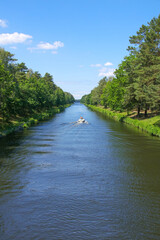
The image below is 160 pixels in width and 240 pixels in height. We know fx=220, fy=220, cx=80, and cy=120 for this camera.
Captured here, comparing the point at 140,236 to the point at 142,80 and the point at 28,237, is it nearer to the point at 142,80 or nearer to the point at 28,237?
the point at 28,237

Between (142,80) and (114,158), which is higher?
(142,80)

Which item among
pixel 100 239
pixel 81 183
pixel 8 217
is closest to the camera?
pixel 100 239

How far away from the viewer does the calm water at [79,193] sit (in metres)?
11.3

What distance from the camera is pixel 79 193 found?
15312 millimetres

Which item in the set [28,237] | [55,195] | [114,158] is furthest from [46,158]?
[28,237]

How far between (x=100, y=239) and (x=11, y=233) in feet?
14.4

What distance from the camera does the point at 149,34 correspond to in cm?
4131

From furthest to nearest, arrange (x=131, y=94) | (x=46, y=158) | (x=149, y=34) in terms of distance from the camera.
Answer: (x=131, y=94) → (x=149, y=34) → (x=46, y=158)

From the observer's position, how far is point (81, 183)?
56.2 feet

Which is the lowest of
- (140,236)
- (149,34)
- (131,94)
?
(140,236)

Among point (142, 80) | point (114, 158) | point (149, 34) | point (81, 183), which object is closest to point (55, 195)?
point (81, 183)

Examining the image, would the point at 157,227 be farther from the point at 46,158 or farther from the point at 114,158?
the point at 46,158

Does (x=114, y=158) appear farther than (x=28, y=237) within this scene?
Yes

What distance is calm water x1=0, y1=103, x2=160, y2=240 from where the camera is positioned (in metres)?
11.3
